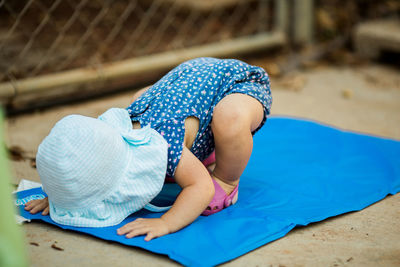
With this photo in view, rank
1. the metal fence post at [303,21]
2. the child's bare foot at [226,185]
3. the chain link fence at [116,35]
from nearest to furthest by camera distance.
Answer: the child's bare foot at [226,185], the chain link fence at [116,35], the metal fence post at [303,21]

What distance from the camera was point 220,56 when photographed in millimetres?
2957

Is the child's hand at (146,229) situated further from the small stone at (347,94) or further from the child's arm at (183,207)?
the small stone at (347,94)

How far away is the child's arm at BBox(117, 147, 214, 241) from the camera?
132cm

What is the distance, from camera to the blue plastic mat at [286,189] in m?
1.29

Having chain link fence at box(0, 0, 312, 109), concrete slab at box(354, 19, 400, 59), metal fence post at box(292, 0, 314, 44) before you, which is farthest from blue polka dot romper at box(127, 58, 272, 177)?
metal fence post at box(292, 0, 314, 44)

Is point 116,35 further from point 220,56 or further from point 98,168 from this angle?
point 98,168

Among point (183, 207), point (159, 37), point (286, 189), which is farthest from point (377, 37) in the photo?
point (183, 207)

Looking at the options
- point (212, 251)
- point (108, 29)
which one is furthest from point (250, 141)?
point (108, 29)

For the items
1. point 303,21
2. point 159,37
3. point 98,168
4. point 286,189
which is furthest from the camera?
point 159,37

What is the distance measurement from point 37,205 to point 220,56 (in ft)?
5.68

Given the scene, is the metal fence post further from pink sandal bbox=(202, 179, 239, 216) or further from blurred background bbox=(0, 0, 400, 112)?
pink sandal bbox=(202, 179, 239, 216)

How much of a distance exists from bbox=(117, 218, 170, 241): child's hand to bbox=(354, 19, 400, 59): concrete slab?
6.99 feet

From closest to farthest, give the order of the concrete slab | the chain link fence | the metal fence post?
the chain link fence
the concrete slab
the metal fence post

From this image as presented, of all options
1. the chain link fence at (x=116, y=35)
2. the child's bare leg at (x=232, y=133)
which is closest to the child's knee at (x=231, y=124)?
the child's bare leg at (x=232, y=133)
